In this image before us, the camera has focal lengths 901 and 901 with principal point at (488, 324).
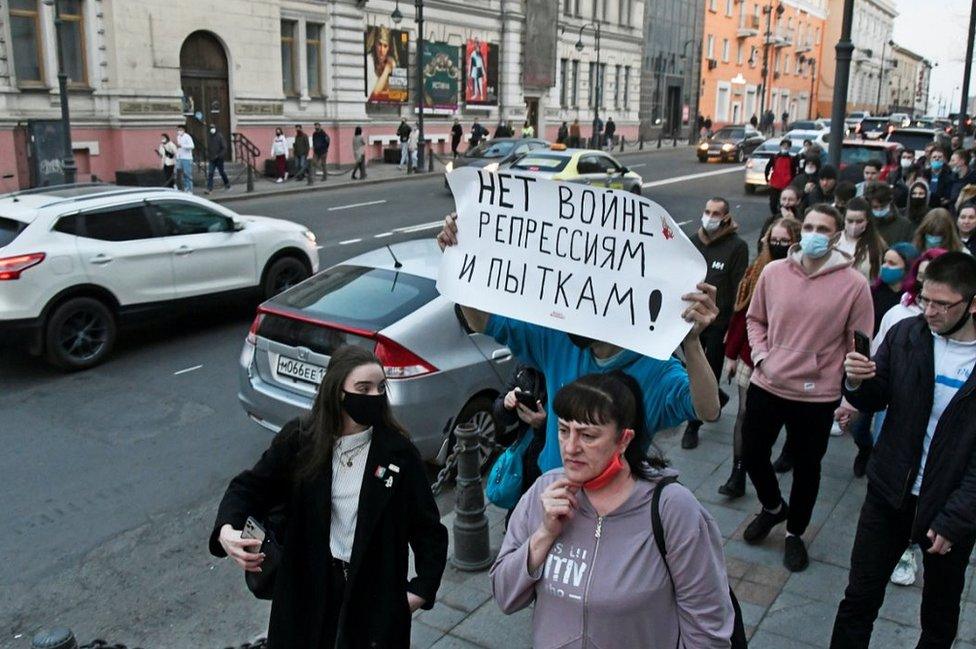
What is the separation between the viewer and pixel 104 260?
9078mm

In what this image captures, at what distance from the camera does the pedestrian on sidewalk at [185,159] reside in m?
23.4

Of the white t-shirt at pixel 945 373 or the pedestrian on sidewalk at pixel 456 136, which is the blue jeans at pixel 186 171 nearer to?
the pedestrian on sidewalk at pixel 456 136

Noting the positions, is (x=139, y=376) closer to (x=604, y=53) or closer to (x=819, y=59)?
(x=604, y=53)

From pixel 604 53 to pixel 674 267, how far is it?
5045cm

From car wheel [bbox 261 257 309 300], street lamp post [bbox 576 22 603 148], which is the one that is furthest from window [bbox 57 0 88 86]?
street lamp post [bbox 576 22 603 148]

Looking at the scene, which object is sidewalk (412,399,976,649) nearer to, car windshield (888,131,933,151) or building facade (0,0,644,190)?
car windshield (888,131,933,151)

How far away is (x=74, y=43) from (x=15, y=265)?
18.5 meters

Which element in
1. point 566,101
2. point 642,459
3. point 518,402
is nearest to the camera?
point 642,459

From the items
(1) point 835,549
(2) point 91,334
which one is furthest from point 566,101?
(1) point 835,549

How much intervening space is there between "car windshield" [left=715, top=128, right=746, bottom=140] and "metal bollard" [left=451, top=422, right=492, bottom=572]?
126 ft

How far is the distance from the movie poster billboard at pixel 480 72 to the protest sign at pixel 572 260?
3655 cm

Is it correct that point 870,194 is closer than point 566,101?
Yes

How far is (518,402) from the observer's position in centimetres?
348

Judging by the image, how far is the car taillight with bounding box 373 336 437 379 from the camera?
5891 mm
